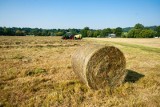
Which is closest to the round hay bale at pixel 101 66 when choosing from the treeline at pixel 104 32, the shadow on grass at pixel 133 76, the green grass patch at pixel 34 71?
the shadow on grass at pixel 133 76

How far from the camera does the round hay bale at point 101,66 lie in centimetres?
671

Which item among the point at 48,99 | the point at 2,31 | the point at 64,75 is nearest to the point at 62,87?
the point at 48,99

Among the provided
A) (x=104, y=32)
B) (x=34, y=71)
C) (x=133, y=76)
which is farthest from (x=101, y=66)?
(x=104, y=32)

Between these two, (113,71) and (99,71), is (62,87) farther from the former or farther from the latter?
(113,71)

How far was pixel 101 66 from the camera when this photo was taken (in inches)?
273

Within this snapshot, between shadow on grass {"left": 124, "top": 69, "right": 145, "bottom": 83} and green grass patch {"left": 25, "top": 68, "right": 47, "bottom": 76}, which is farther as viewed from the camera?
green grass patch {"left": 25, "top": 68, "right": 47, "bottom": 76}

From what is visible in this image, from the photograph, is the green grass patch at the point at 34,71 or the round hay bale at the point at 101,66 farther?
the green grass patch at the point at 34,71

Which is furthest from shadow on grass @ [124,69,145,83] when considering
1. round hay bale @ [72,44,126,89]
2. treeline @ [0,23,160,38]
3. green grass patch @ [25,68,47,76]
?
treeline @ [0,23,160,38]

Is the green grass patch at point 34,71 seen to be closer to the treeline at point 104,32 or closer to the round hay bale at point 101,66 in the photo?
the round hay bale at point 101,66

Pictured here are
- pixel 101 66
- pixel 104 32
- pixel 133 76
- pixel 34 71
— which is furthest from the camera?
pixel 104 32

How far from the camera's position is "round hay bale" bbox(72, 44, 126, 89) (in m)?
6.71

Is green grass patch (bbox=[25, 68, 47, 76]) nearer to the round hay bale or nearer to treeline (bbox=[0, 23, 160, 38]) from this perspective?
the round hay bale

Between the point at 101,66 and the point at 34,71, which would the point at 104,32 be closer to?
the point at 34,71

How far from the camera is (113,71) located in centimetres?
712
